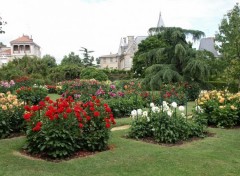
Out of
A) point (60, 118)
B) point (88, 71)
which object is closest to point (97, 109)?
point (60, 118)

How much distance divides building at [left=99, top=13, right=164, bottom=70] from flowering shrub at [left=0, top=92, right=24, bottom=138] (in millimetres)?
58029

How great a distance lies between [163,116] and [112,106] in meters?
4.57

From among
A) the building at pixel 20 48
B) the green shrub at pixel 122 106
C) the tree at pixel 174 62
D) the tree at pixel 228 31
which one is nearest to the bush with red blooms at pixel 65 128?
the green shrub at pixel 122 106

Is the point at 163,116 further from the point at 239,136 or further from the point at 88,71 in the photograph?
the point at 88,71

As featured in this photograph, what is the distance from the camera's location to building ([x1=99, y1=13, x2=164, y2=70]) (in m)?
71.9

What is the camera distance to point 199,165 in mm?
5719

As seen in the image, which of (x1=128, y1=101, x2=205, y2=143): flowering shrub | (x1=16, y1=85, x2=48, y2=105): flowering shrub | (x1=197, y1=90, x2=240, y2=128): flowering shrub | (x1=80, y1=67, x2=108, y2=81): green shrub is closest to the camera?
(x1=128, y1=101, x2=205, y2=143): flowering shrub

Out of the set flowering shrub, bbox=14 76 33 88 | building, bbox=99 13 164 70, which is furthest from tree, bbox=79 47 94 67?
flowering shrub, bbox=14 76 33 88

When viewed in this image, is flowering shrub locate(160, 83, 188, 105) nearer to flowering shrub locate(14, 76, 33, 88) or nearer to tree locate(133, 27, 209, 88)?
tree locate(133, 27, 209, 88)

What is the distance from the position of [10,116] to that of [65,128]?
242cm

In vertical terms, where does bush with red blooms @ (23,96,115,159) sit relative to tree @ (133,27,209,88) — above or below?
below

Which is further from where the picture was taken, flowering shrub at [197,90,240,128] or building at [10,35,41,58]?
building at [10,35,41,58]

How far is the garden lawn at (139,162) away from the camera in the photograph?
5305 millimetres

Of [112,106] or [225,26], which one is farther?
[225,26]
